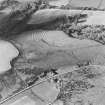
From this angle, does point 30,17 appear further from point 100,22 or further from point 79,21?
point 100,22

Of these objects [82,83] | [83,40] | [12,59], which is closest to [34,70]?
[12,59]

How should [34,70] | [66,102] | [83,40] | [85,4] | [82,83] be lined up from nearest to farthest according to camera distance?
[66,102]
[82,83]
[34,70]
[83,40]
[85,4]

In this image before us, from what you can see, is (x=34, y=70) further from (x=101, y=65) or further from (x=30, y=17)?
(x=30, y=17)

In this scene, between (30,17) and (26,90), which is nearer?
(26,90)

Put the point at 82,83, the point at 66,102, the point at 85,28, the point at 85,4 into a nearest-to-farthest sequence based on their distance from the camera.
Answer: the point at 66,102 < the point at 82,83 < the point at 85,28 < the point at 85,4

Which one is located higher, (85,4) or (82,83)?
(85,4)

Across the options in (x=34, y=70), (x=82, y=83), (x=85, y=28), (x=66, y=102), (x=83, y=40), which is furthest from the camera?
(x=85, y=28)

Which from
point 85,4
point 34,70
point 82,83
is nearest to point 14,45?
point 34,70

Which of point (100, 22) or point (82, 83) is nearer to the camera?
point (82, 83)

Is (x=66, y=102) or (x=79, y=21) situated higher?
(x=79, y=21)
